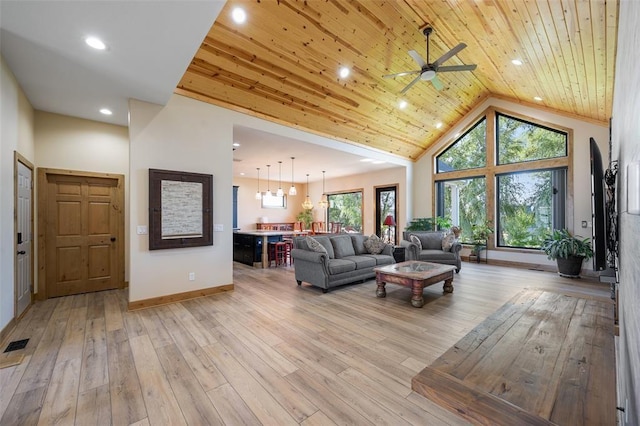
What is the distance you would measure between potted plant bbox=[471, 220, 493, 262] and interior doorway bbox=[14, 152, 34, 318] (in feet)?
29.0

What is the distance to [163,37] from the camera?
102 inches

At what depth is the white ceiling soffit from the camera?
7.32ft

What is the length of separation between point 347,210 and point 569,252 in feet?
21.4

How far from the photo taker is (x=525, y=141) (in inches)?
268

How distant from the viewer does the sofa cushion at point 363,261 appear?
5.06 m

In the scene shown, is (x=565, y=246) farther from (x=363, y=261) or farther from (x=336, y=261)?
(x=336, y=261)

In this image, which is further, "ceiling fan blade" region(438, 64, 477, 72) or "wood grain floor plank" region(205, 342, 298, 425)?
"ceiling fan blade" region(438, 64, 477, 72)

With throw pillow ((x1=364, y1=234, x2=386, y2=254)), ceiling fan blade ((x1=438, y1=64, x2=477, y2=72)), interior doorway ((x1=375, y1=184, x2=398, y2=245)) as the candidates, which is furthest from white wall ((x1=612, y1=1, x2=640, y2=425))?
interior doorway ((x1=375, y1=184, x2=398, y2=245))

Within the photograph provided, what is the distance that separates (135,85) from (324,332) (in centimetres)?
379

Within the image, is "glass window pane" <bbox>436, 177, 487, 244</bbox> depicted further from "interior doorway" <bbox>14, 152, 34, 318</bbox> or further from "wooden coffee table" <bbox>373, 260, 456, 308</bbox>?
"interior doorway" <bbox>14, 152, 34, 318</bbox>

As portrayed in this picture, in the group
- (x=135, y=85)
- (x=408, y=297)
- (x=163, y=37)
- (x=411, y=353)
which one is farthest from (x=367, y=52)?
(x=411, y=353)

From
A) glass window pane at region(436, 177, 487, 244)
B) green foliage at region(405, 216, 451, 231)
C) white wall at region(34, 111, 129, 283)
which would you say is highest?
white wall at region(34, 111, 129, 283)

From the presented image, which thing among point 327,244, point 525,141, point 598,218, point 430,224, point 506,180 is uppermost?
point 525,141

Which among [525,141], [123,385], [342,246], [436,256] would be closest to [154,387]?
[123,385]
